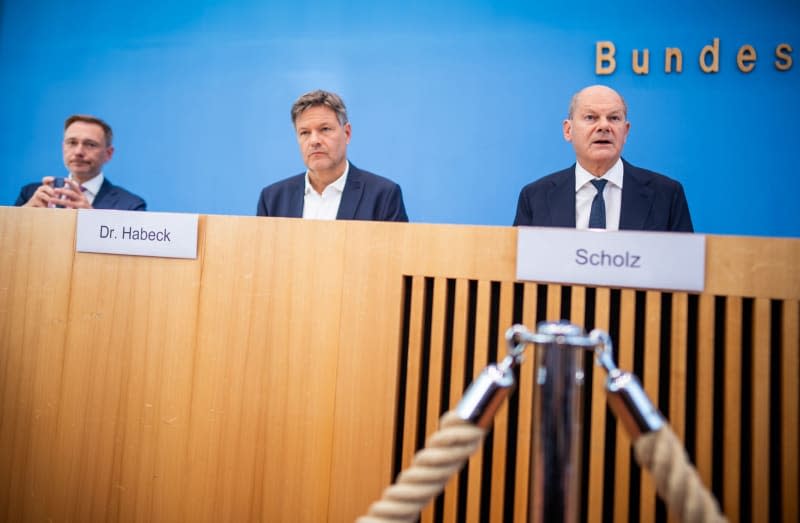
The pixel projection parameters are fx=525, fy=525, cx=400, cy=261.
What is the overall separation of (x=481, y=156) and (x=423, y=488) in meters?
2.27

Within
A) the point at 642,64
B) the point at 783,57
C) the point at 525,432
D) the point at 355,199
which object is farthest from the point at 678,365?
the point at 783,57

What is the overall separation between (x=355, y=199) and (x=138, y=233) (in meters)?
1.03

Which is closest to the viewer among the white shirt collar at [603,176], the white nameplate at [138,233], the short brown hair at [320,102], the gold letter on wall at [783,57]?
the white nameplate at [138,233]

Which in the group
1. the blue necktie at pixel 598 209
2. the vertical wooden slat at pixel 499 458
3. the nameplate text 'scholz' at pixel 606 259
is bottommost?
the vertical wooden slat at pixel 499 458

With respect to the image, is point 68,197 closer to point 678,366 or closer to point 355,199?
point 355,199

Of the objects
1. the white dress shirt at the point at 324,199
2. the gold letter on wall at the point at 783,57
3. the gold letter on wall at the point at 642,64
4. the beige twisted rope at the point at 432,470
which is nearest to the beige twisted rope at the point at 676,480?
the beige twisted rope at the point at 432,470

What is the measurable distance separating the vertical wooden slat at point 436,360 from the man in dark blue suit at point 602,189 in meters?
0.91

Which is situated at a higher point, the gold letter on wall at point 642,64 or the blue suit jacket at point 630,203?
the gold letter on wall at point 642,64

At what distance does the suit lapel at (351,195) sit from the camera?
1938 millimetres

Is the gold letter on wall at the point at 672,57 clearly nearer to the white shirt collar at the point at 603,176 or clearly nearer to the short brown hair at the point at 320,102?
the white shirt collar at the point at 603,176

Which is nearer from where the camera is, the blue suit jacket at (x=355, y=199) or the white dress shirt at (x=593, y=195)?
the white dress shirt at (x=593, y=195)

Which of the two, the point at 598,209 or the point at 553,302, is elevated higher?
the point at 598,209

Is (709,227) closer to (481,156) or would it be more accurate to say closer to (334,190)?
(481,156)

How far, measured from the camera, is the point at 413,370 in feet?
2.88
